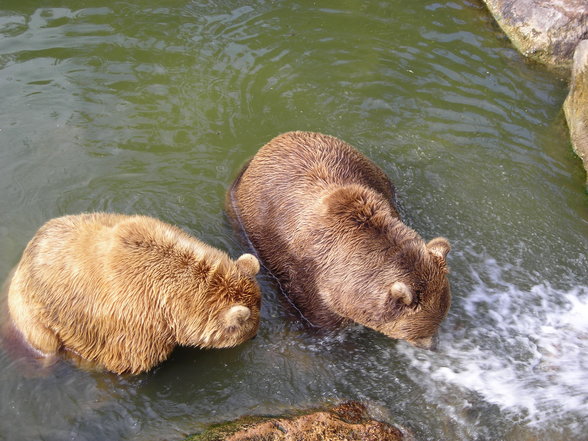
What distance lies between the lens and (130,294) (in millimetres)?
5508

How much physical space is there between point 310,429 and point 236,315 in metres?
1.24

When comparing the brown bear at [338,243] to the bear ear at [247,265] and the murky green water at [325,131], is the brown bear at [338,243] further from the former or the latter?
the bear ear at [247,265]

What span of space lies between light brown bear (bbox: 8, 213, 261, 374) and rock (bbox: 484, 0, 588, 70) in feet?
24.4

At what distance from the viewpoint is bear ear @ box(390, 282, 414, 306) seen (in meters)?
5.40

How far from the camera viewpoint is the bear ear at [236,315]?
17.3ft

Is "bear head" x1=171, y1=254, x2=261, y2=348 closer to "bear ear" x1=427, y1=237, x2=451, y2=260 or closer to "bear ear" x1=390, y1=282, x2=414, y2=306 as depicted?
"bear ear" x1=390, y1=282, x2=414, y2=306

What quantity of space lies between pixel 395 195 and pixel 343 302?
7.94 ft

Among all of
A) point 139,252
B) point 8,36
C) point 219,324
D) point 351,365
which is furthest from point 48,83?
point 351,365

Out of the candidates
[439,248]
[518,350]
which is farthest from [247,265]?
[518,350]

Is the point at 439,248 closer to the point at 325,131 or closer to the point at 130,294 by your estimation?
the point at 130,294

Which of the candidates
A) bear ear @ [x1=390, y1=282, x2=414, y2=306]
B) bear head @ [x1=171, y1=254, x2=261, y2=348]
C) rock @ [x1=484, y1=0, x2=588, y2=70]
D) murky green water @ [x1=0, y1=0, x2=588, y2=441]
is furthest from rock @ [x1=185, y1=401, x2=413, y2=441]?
rock @ [x1=484, y1=0, x2=588, y2=70]

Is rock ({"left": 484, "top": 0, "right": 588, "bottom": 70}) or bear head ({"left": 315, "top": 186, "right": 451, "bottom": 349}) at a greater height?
rock ({"left": 484, "top": 0, "right": 588, "bottom": 70})

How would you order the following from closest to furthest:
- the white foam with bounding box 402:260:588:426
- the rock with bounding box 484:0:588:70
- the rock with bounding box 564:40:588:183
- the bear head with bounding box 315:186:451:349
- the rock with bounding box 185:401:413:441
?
1. the rock with bounding box 185:401:413:441
2. the bear head with bounding box 315:186:451:349
3. the white foam with bounding box 402:260:588:426
4. the rock with bounding box 564:40:588:183
5. the rock with bounding box 484:0:588:70

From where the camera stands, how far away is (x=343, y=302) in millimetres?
6012
